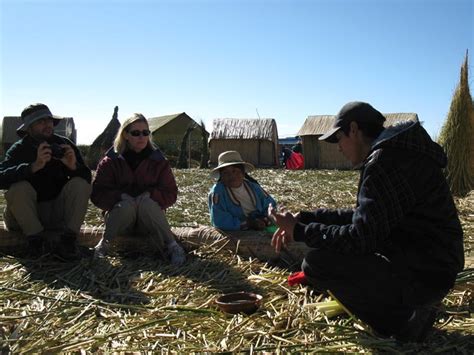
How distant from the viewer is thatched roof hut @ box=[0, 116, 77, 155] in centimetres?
2565

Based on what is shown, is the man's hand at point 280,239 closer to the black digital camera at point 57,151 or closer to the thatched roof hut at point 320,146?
the black digital camera at point 57,151

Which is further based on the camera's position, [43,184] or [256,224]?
[256,224]

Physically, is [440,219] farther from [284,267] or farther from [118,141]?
[118,141]

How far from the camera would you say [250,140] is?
73.1 feet

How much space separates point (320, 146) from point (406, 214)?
1943cm

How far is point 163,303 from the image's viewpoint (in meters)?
2.82

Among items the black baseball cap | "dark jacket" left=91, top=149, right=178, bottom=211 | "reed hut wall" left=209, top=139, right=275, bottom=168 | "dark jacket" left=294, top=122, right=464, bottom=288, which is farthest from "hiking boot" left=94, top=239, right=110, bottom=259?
"reed hut wall" left=209, top=139, right=275, bottom=168

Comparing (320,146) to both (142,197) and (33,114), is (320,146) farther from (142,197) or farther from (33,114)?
(33,114)

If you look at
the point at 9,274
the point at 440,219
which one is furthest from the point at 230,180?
the point at 440,219

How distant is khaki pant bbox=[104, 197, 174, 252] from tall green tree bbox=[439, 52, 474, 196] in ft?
19.4

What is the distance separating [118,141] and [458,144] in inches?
250

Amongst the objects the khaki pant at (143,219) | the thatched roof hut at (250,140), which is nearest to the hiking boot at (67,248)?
the khaki pant at (143,219)

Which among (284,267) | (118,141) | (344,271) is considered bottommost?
(284,267)

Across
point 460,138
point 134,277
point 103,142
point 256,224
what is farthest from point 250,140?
point 134,277
